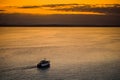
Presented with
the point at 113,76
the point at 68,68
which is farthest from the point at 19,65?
the point at 113,76

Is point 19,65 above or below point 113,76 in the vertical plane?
above

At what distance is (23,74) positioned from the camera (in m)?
38.9

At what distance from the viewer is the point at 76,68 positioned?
145ft

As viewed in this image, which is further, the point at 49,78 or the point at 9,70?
the point at 9,70

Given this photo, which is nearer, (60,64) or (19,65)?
(19,65)

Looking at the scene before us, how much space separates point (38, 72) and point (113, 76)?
11.5 meters

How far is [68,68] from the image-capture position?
4400 cm

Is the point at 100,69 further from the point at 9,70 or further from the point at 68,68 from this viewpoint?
the point at 9,70

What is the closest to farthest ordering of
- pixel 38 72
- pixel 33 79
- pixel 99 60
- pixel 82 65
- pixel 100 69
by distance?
pixel 33 79, pixel 38 72, pixel 100 69, pixel 82 65, pixel 99 60

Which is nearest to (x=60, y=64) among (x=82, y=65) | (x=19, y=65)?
(x=82, y=65)

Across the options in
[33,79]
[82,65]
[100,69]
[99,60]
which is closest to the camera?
[33,79]

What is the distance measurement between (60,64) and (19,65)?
7731mm

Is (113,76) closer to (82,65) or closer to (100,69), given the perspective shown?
(100,69)

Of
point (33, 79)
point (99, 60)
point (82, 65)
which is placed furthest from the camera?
point (99, 60)
